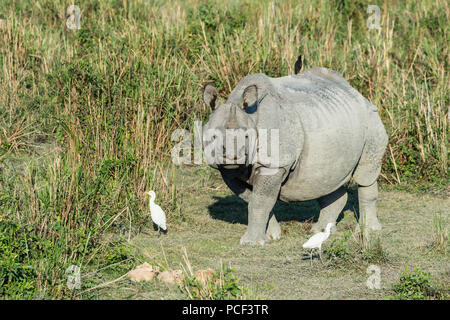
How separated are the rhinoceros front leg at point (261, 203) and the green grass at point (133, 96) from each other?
2.31 ft

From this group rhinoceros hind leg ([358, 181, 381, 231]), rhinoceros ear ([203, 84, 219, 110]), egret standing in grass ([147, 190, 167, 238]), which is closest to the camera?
rhinoceros ear ([203, 84, 219, 110])

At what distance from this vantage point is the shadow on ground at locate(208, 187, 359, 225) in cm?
730

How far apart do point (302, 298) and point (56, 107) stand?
15.0ft

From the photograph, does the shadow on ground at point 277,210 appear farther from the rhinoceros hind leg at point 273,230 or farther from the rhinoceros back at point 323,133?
the rhinoceros back at point 323,133

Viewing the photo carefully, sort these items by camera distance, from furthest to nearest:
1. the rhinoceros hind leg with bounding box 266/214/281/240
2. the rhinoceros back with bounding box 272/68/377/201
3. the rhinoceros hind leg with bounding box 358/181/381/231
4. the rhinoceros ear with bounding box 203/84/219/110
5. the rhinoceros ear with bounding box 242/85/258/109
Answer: the rhinoceros hind leg with bounding box 358/181/381/231
the rhinoceros hind leg with bounding box 266/214/281/240
the rhinoceros back with bounding box 272/68/377/201
the rhinoceros ear with bounding box 203/84/219/110
the rhinoceros ear with bounding box 242/85/258/109

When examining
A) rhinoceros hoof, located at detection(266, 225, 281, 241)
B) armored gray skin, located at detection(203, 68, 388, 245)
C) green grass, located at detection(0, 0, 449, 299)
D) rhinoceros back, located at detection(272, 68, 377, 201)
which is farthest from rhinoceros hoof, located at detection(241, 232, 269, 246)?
green grass, located at detection(0, 0, 449, 299)

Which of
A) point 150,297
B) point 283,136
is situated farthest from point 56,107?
point 150,297

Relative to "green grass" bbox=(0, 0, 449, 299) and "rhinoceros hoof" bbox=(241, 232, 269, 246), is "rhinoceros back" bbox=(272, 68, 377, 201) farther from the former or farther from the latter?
"green grass" bbox=(0, 0, 449, 299)

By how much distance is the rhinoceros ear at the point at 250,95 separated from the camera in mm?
5730

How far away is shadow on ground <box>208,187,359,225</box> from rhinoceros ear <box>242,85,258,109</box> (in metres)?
1.70

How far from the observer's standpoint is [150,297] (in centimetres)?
489

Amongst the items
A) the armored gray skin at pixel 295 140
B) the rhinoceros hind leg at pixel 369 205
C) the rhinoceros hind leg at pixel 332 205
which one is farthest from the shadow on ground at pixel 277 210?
the armored gray skin at pixel 295 140
